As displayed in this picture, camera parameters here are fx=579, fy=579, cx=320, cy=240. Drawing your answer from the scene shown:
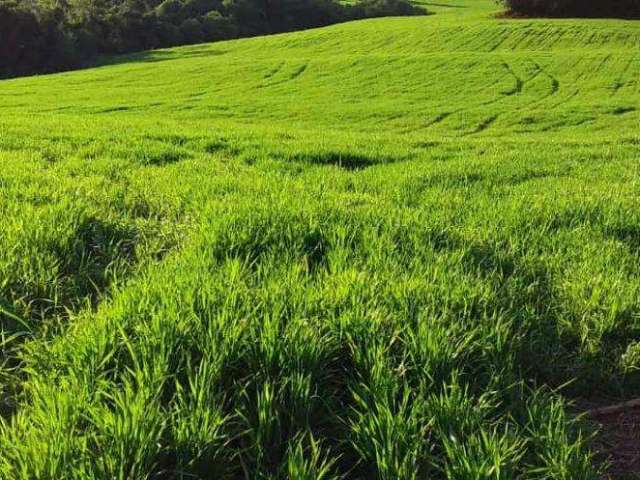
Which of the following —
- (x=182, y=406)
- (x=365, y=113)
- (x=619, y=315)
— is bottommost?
(x=365, y=113)

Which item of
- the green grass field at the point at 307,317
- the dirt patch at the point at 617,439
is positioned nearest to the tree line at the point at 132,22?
the green grass field at the point at 307,317

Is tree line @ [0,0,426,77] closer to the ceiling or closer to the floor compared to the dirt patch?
closer to the ceiling

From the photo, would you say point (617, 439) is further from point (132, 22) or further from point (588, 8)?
point (132, 22)

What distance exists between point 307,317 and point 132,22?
7948 cm

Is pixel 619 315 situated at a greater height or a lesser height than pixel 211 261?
lesser

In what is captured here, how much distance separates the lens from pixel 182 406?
2172mm

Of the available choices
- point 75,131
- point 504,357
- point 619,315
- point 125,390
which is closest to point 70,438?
point 125,390

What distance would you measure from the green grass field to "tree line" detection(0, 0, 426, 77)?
63391mm

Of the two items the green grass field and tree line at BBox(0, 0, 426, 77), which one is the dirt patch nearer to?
the green grass field

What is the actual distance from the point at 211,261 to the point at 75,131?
9.17m

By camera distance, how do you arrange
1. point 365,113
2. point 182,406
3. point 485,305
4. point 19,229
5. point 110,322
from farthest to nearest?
point 365,113 → point 19,229 → point 485,305 → point 110,322 → point 182,406

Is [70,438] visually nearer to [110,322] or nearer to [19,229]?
[110,322]

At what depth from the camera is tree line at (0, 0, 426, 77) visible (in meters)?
62.3

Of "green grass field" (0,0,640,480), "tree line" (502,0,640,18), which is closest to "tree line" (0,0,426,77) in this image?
"tree line" (502,0,640,18)
